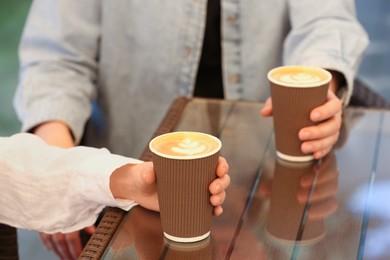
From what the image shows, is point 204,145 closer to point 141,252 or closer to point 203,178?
point 203,178

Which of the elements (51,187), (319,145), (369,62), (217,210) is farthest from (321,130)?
(369,62)

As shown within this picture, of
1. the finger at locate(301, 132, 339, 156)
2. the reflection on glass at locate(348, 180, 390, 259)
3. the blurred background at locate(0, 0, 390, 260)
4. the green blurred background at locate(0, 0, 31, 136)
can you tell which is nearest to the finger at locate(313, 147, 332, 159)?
the finger at locate(301, 132, 339, 156)

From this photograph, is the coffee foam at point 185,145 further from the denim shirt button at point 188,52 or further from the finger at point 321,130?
the denim shirt button at point 188,52

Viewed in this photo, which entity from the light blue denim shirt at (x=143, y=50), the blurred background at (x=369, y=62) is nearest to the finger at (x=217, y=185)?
the light blue denim shirt at (x=143, y=50)

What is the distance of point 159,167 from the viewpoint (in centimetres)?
99

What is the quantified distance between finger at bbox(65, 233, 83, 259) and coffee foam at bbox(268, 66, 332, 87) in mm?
566

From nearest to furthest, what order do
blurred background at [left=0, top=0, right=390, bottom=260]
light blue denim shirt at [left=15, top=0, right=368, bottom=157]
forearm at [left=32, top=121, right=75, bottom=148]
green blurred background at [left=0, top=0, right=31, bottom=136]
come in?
1. forearm at [left=32, top=121, right=75, bottom=148]
2. light blue denim shirt at [left=15, top=0, right=368, bottom=157]
3. blurred background at [left=0, top=0, right=390, bottom=260]
4. green blurred background at [left=0, top=0, right=31, bottom=136]

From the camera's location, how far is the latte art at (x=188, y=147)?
3.30ft

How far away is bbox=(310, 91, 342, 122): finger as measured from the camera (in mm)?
1237

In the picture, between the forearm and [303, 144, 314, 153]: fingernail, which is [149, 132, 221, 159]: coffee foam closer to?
[303, 144, 314, 153]: fingernail

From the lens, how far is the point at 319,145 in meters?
1.26

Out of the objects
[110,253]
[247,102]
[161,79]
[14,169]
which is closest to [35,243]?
[161,79]

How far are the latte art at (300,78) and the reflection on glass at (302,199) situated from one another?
0.44 feet

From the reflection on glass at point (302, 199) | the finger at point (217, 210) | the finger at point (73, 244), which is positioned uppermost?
the finger at point (217, 210)
